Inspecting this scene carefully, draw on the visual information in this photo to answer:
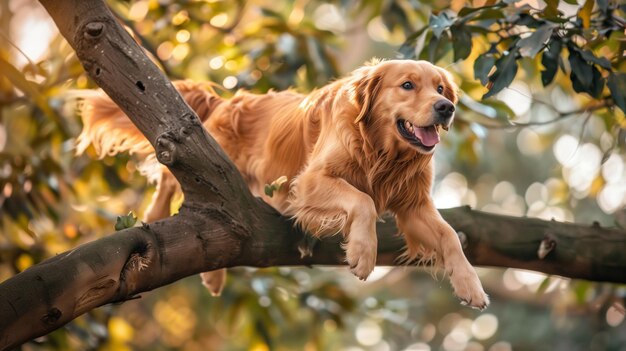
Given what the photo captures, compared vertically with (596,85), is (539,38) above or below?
above

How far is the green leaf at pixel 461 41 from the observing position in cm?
507

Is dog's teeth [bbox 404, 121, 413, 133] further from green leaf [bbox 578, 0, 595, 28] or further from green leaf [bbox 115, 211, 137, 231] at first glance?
green leaf [bbox 115, 211, 137, 231]

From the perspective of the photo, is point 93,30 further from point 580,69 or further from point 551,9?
point 580,69

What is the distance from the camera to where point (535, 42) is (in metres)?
4.52

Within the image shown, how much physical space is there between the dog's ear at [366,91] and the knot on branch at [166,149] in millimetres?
1190

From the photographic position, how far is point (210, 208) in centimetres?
420

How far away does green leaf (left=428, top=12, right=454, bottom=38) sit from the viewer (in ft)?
15.7

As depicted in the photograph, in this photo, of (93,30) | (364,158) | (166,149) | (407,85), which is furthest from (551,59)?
(93,30)

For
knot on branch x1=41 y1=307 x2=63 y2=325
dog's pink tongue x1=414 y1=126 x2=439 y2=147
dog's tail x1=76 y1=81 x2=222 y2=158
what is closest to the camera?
knot on branch x1=41 y1=307 x2=63 y2=325

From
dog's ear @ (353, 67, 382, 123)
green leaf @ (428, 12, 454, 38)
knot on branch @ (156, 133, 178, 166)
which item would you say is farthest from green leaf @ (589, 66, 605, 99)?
knot on branch @ (156, 133, 178, 166)

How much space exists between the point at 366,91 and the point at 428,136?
0.45 meters

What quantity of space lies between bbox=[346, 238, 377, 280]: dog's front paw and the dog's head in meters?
0.64

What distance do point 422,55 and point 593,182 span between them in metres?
2.47

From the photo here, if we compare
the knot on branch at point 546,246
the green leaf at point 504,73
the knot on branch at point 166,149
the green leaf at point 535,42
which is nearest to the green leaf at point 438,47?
the green leaf at point 504,73
